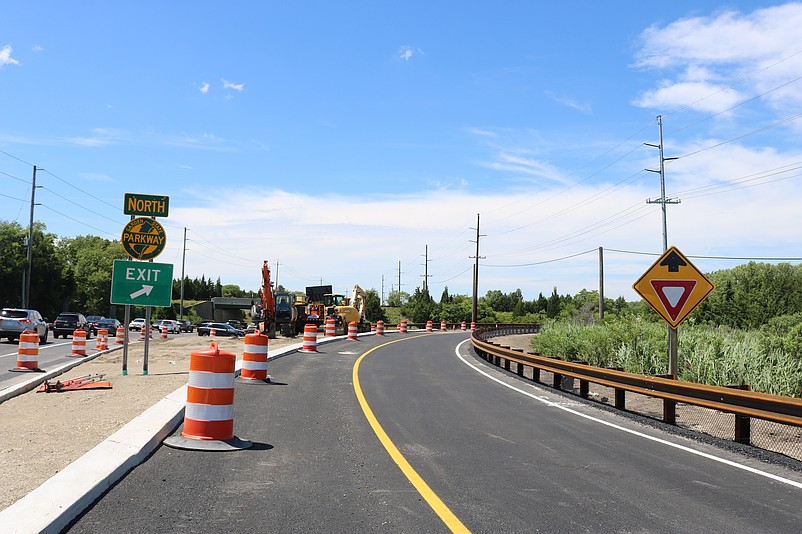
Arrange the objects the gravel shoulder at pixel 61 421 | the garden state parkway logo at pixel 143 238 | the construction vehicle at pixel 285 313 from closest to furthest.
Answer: the gravel shoulder at pixel 61 421, the garden state parkway logo at pixel 143 238, the construction vehicle at pixel 285 313

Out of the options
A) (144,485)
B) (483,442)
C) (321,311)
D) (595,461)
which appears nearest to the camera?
(144,485)

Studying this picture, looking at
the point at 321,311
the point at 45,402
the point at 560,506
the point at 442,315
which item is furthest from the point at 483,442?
the point at 442,315

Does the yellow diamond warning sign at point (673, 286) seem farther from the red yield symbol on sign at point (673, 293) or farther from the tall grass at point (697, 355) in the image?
the tall grass at point (697, 355)

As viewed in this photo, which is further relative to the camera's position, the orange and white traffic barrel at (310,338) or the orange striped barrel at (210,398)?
the orange and white traffic barrel at (310,338)

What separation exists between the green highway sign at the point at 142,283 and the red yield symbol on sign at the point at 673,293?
1030cm

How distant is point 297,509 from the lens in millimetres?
5453

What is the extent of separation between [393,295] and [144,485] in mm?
163263

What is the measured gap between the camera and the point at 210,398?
7.93 metres

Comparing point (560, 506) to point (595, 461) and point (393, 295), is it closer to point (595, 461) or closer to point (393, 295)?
point (595, 461)

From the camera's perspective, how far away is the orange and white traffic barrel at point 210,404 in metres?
7.93

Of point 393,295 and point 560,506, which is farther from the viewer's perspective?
point 393,295

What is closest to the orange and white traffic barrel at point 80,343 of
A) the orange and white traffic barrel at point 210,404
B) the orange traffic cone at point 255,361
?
the orange traffic cone at point 255,361

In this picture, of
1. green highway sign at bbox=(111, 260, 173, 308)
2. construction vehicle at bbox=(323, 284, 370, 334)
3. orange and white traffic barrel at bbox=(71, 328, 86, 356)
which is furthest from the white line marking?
construction vehicle at bbox=(323, 284, 370, 334)

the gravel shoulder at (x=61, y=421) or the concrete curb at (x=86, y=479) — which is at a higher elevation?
the concrete curb at (x=86, y=479)
